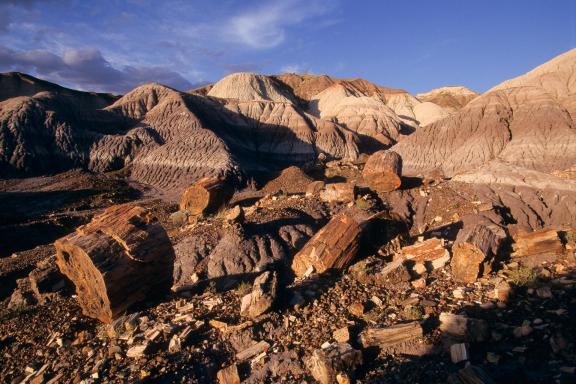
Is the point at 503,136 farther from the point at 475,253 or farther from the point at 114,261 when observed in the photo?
the point at 114,261

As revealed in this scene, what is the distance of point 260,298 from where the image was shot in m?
5.63

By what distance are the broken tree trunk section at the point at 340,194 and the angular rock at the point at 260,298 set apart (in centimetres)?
601

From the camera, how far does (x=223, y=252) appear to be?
8.56 metres

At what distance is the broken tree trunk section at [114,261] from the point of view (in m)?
5.76

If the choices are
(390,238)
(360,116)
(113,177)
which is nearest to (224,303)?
(390,238)

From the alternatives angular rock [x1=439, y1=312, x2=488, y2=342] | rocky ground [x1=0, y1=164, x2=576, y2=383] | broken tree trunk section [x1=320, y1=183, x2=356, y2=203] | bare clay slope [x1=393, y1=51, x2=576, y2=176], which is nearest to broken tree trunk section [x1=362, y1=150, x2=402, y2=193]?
broken tree trunk section [x1=320, y1=183, x2=356, y2=203]

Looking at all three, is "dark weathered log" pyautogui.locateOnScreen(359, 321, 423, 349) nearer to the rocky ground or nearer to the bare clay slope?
the rocky ground

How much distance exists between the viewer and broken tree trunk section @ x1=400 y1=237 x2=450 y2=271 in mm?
6383

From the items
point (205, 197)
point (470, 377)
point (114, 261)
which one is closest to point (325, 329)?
point (470, 377)

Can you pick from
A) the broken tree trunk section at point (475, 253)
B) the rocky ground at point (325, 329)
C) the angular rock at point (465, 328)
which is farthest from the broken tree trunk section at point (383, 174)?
the angular rock at point (465, 328)

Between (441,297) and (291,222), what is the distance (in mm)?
5218

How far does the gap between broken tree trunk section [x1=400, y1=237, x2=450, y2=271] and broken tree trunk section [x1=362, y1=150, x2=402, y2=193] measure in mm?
7150

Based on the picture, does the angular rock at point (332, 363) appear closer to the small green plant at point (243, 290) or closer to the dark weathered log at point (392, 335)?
the dark weathered log at point (392, 335)

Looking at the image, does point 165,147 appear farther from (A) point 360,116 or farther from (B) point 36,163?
(A) point 360,116
